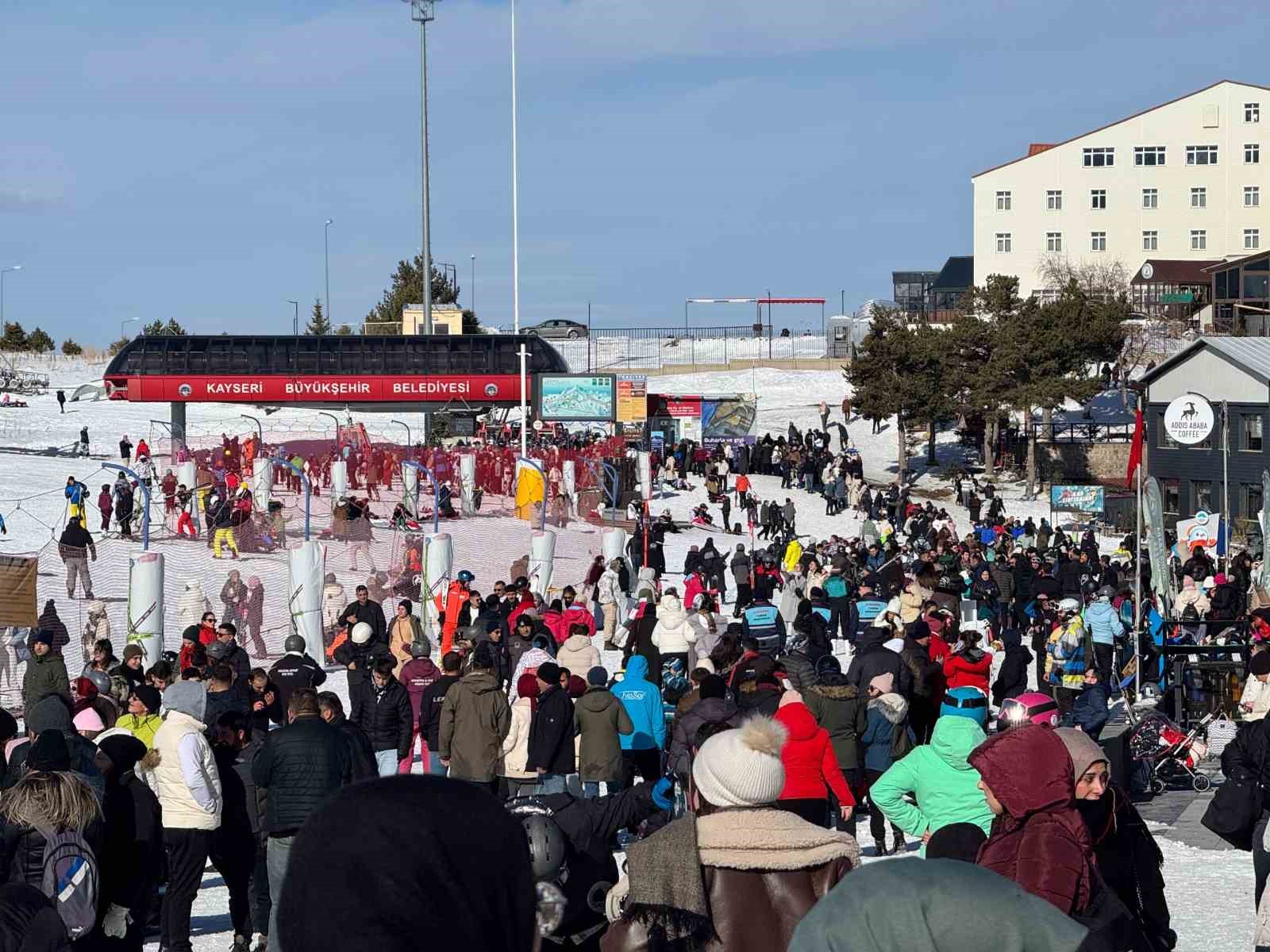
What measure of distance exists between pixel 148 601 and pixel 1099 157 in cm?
6863

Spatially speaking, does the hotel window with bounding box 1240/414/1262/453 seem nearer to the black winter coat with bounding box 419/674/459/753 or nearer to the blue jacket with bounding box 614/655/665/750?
the blue jacket with bounding box 614/655/665/750

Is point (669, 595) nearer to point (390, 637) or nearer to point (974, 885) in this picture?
point (390, 637)

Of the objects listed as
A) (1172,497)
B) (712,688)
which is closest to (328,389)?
(1172,497)

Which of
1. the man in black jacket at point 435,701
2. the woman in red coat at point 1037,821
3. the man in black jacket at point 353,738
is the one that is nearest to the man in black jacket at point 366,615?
the man in black jacket at point 435,701

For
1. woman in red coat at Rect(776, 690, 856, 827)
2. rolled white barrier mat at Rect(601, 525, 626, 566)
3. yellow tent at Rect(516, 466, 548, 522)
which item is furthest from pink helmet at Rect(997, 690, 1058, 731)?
yellow tent at Rect(516, 466, 548, 522)

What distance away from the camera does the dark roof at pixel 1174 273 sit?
75.2 meters

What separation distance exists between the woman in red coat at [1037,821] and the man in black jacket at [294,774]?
4310 millimetres

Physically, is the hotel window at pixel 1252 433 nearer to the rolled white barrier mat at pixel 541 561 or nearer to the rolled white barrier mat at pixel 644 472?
the rolled white barrier mat at pixel 644 472

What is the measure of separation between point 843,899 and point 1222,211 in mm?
→ 82919

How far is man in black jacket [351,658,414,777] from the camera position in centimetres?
1161

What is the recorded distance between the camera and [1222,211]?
7975 centimetres

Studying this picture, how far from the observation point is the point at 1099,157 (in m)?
80.1

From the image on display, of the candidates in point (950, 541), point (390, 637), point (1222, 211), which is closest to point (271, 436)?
point (950, 541)

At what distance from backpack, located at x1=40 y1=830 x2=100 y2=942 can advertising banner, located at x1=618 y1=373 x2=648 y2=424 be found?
155ft
